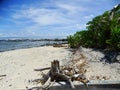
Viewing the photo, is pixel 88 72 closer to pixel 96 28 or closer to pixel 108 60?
pixel 108 60

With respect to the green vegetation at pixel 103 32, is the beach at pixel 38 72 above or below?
below

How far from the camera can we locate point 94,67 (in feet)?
37.5

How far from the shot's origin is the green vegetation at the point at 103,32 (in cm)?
1362

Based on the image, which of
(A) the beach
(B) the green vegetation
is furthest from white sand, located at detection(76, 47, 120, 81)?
(B) the green vegetation

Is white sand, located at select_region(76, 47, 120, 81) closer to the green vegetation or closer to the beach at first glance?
the beach

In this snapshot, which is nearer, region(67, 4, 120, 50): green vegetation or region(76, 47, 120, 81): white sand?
region(76, 47, 120, 81): white sand

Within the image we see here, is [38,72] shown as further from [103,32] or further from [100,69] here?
[103,32]

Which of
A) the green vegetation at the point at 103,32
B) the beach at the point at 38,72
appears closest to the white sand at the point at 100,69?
the beach at the point at 38,72

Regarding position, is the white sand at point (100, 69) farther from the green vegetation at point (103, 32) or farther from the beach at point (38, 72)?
the green vegetation at point (103, 32)

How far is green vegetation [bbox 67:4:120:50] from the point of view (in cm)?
1362

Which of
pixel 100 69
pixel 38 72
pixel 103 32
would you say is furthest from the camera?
pixel 103 32

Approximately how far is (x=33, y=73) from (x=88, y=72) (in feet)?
8.42

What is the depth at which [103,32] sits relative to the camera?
15523 mm

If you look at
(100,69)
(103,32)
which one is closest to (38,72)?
(100,69)
